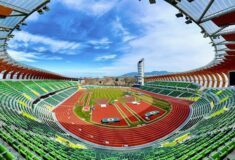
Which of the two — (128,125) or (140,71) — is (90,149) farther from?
(140,71)

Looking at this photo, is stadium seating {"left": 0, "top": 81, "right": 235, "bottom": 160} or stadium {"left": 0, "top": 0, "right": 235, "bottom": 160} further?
stadium {"left": 0, "top": 0, "right": 235, "bottom": 160}

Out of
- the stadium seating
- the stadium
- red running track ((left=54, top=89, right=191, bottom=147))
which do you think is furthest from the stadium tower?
red running track ((left=54, top=89, right=191, bottom=147))

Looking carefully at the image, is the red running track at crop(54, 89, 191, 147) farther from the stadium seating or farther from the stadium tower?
Answer: the stadium tower

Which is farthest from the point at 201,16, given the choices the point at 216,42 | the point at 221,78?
the point at 221,78

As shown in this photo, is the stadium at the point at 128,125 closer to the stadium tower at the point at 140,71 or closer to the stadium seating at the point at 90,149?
the stadium seating at the point at 90,149

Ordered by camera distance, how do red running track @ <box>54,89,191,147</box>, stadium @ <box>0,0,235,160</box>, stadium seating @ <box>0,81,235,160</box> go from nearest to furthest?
stadium seating @ <box>0,81,235,160</box>
stadium @ <box>0,0,235,160</box>
red running track @ <box>54,89,191,147</box>

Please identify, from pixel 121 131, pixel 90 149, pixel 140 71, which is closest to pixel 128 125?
pixel 121 131

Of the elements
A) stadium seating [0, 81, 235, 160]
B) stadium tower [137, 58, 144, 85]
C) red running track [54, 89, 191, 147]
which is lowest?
red running track [54, 89, 191, 147]

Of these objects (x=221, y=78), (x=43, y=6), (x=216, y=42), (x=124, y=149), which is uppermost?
(x=43, y=6)

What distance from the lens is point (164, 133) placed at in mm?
24625

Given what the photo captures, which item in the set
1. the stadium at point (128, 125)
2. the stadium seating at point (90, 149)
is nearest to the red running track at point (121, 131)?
the stadium at point (128, 125)

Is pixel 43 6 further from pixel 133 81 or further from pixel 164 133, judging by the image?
pixel 133 81

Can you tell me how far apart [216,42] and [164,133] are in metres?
13.7

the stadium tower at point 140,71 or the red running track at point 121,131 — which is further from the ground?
the stadium tower at point 140,71
